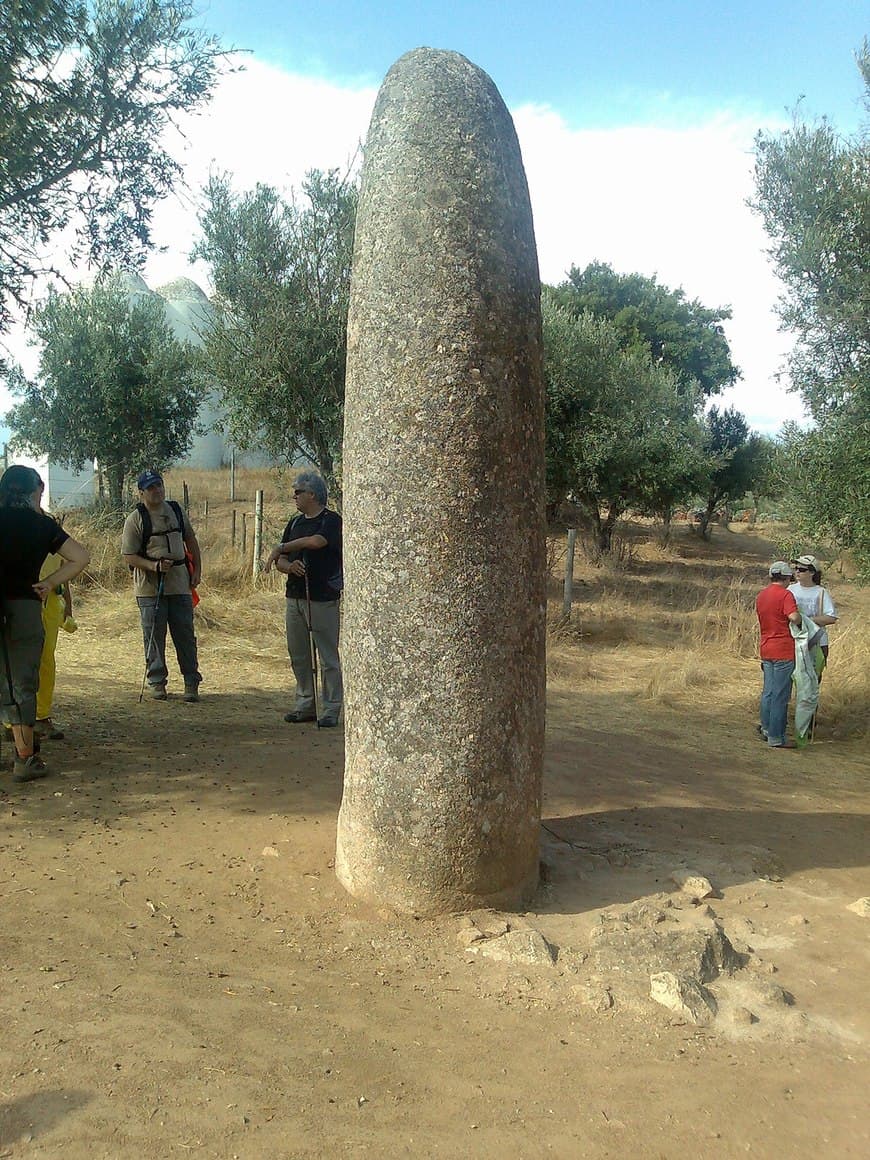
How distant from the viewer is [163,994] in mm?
3641

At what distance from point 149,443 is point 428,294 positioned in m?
19.9

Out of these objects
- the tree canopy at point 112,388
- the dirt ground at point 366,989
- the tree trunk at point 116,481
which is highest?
the tree canopy at point 112,388

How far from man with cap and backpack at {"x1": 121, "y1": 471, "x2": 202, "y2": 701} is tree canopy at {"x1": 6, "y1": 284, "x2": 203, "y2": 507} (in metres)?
13.2

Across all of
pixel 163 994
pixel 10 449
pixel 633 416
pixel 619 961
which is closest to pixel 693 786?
pixel 619 961

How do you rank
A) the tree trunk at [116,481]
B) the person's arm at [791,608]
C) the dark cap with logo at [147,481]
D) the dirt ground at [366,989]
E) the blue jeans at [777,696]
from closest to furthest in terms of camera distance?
the dirt ground at [366,989], the dark cap with logo at [147,481], the person's arm at [791,608], the blue jeans at [777,696], the tree trunk at [116,481]

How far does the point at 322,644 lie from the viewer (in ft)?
26.0

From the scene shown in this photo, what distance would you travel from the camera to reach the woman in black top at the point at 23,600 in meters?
→ 6.06

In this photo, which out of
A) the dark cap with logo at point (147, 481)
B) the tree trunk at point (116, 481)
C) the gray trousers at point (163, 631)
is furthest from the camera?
the tree trunk at point (116, 481)

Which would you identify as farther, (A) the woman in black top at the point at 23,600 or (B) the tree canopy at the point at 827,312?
(B) the tree canopy at the point at 827,312

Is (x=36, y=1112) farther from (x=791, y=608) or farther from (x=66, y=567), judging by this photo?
(x=791, y=608)

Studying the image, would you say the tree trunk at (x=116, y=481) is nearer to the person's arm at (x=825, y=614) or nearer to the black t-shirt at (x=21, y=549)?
the black t-shirt at (x=21, y=549)

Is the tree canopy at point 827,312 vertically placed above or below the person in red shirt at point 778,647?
above

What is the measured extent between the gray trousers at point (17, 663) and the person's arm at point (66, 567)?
5.2 inches

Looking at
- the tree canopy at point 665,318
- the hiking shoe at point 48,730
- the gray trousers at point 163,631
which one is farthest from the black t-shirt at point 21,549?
the tree canopy at point 665,318
